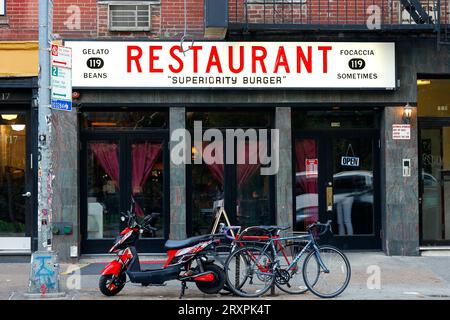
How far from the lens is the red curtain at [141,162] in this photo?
13.7 m

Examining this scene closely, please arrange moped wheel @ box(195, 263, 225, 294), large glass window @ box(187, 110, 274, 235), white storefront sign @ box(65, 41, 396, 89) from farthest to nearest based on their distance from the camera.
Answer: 1. large glass window @ box(187, 110, 274, 235)
2. white storefront sign @ box(65, 41, 396, 89)
3. moped wheel @ box(195, 263, 225, 294)

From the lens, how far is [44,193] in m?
9.98

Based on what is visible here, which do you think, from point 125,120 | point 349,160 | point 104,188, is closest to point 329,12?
point 349,160

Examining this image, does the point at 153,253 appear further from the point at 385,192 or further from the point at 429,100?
the point at 429,100

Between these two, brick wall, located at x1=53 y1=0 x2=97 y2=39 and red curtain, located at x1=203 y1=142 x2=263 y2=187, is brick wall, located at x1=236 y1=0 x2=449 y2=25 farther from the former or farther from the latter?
brick wall, located at x1=53 y1=0 x2=97 y2=39

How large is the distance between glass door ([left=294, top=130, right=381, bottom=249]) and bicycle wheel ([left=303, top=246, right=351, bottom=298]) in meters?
A: 4.08

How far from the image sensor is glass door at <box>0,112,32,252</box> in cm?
1338

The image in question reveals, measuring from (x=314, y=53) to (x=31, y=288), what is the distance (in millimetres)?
6955

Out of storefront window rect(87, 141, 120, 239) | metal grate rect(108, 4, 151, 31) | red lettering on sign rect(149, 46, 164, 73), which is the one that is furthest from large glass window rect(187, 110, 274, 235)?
metal grate rect(108, 4, 151, 31)

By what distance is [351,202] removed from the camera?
45.8 ft

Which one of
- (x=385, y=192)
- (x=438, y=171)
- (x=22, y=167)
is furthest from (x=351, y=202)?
(x=22, y=167)

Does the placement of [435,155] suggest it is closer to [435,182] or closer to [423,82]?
[435,182]

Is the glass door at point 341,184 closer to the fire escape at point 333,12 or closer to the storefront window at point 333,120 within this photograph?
the storefront window at point 333,120

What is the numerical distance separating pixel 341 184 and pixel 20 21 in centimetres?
711
